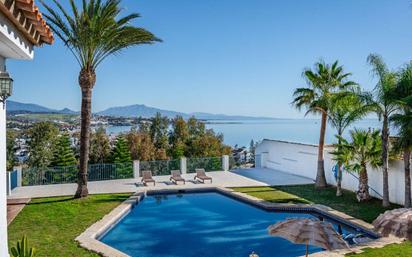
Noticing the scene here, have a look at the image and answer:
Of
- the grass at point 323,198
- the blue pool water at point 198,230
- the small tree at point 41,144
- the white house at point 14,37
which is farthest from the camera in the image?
the small tree at point 41,144

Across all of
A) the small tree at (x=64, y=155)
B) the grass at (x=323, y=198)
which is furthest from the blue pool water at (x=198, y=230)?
the small tree at (x=64, y=155)

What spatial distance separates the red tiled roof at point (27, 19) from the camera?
173 inches

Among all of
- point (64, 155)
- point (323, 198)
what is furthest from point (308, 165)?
point (64, 155)

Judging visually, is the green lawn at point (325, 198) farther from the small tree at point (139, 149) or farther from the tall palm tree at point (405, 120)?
the small tree at point (139, 149)

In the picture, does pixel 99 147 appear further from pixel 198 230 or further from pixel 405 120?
pixel 405 120

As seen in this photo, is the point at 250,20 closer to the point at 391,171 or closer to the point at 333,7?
the point at 333,7

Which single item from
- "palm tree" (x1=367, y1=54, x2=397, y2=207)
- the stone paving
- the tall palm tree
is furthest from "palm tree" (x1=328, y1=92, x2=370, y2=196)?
the stone paving

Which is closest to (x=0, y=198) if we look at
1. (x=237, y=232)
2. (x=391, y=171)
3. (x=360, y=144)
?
(x=237, y=232)

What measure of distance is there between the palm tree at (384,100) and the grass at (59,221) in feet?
35.2

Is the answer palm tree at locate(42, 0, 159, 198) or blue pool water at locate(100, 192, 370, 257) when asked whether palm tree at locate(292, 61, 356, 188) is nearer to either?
blue pool water at locate(100, 192, 370, 257)

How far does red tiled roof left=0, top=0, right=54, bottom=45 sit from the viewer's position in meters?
4.39

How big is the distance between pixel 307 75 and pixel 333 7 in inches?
403

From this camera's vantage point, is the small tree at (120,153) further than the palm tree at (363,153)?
Yes

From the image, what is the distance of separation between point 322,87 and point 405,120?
5834 millimetres
